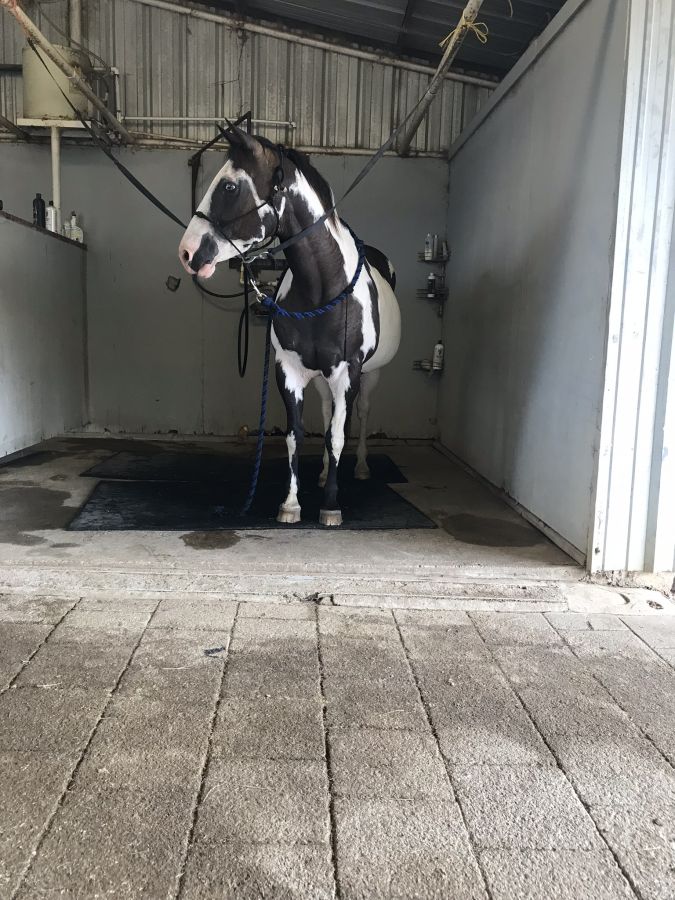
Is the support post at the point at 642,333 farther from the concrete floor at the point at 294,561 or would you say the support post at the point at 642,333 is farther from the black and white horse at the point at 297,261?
Result: the black and white horse at the point at 297,261

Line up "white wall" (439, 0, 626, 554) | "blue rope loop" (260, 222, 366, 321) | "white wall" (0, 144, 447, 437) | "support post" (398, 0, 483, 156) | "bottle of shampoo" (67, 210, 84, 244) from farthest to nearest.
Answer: "white wall" (0, 144, 447, 437) < "bottle of shampoo" (67, 210, 84, 244) < "blue rope loop" (260, 222, 366, 321) < "support post" (398, 0, 483, 156) < "white wall" (439, 0, 626, 554)

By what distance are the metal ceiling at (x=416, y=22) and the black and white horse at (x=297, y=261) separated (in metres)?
2.31

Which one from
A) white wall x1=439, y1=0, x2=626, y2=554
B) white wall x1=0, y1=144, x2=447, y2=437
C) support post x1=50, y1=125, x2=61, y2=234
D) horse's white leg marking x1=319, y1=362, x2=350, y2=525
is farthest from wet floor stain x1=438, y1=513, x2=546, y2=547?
support post x1=50, y1=125, x2=61, y2=234

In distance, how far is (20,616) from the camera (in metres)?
2.17

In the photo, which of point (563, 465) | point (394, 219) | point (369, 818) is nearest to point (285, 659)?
point (369, 818)

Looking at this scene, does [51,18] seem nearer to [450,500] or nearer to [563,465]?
[450,500]

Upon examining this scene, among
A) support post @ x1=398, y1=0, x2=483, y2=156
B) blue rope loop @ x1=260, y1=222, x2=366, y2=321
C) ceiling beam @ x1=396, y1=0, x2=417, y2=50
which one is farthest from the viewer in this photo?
ceiling beam @ x1=396, y1=0, x2=417, y2=50

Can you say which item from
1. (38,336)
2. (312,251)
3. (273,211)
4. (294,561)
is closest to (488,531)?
(294,561)

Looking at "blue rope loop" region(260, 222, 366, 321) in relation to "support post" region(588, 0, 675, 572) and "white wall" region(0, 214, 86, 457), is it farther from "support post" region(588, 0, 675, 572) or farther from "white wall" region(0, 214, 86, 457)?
"white wall" region(0, 214, 86, 457)

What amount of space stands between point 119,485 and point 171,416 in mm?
2163

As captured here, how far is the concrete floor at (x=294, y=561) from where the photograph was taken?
245 cm

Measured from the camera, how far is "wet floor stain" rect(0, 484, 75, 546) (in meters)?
2.85

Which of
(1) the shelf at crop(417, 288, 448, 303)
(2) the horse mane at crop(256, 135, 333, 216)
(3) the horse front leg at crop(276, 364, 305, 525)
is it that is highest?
(2) the horse mane at crop(256, 135, 333, 216)

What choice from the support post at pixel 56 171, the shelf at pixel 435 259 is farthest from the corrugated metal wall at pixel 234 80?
the shelf at pixel 435 259
